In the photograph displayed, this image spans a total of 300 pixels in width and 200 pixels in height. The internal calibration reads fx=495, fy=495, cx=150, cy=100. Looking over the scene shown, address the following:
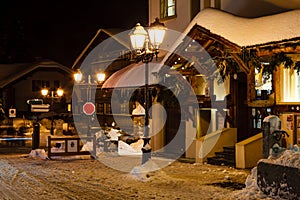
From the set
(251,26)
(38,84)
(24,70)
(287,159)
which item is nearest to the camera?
(287,159)

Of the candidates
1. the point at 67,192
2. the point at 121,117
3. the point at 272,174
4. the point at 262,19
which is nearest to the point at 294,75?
the point at 262,19

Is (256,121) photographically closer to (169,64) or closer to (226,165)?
(226,165)

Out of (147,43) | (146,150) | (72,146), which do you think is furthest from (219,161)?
(72,146)

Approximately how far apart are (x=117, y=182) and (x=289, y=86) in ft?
22.8

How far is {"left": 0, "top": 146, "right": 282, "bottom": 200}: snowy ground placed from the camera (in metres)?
12.3

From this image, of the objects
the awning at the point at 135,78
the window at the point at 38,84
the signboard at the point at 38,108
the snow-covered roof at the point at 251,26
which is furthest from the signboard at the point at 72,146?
the window at the point at 38,84

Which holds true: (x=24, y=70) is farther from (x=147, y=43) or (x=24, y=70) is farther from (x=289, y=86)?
(x=289, y=86)

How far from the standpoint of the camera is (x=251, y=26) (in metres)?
15.5

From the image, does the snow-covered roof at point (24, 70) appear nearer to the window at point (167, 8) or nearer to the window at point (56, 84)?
the window at point (56, 84)

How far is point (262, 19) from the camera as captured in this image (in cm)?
1559

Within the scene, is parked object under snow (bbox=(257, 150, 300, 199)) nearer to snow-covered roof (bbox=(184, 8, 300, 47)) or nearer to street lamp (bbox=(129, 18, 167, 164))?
snow-covered roof (bbox=(184, 8, 300, 47))

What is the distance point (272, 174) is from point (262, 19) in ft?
19.9

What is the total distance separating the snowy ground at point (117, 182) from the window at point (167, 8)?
796 centimetres

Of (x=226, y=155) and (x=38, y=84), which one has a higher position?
Result: (x=38, y=84)
